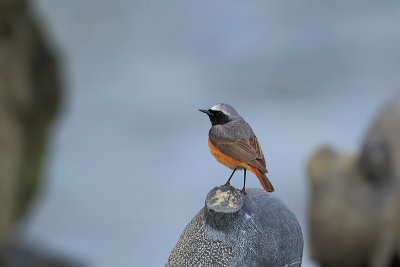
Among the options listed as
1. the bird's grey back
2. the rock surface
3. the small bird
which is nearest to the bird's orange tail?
the small bird

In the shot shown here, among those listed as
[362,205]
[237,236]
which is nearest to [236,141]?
[237,236]

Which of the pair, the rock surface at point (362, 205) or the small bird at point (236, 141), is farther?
the rock surface at point (362, 205)

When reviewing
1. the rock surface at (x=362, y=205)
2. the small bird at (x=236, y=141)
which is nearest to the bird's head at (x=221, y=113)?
the small bird at (x=236, y=141)

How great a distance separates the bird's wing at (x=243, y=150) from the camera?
3092 mm

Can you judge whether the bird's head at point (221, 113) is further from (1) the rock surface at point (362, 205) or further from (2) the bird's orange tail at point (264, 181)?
(1) the rock surface at point (362, 205)

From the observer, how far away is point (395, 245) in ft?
25.3

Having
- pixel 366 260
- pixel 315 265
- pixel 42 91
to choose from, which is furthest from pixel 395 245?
pixel 42 91

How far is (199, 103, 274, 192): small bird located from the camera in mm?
3088

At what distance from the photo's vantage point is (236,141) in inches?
122

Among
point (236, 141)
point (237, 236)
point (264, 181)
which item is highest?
point (236, 141)

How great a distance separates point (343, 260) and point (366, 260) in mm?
179

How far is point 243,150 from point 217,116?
0.44 ft

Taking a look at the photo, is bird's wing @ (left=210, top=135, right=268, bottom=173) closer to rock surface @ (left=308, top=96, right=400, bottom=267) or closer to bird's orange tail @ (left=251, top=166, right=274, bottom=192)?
bird's orange tail @ (left=251, top=166, right=274, bottom=192)

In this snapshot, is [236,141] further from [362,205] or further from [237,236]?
[362,205]
